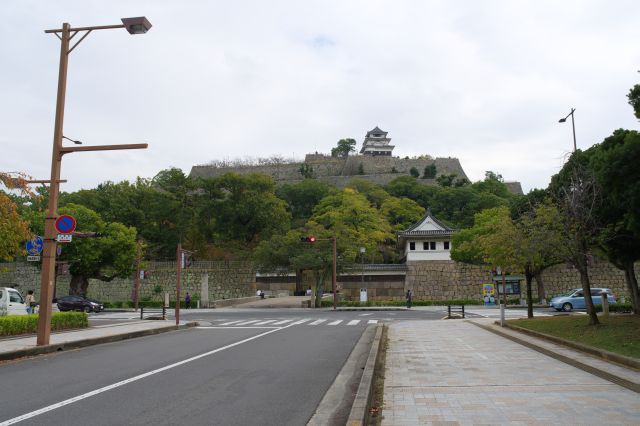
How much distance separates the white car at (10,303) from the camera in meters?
20.7

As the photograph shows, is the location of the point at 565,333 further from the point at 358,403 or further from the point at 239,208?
the point at 239,208

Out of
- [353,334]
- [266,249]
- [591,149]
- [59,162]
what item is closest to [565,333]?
[353,334]

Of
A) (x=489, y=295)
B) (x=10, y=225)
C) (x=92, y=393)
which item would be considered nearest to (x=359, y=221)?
(x=489, y=295)

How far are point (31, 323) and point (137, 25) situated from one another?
9987mm

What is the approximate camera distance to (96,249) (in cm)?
3997

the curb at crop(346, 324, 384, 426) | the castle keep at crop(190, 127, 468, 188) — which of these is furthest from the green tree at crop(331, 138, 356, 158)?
the curb at crop(346, 324, 384, 426)

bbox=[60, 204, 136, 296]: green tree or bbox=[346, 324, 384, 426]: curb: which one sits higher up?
bbox=[60, 204, 136, 296]: green tree

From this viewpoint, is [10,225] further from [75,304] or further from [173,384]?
[75,304]

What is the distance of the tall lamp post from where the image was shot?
481 inches

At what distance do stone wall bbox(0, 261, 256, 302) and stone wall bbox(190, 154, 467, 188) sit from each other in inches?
2223

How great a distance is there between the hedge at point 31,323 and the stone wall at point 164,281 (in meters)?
32.0

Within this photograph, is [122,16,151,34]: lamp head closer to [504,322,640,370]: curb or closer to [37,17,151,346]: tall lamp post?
[37,17,151,346]: tall lamp post

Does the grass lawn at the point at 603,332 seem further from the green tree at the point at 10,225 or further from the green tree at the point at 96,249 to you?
the green tree at the point at 96,249

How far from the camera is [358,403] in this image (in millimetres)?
5980
